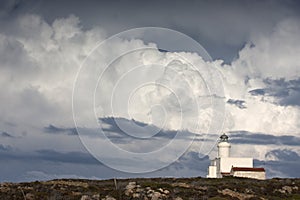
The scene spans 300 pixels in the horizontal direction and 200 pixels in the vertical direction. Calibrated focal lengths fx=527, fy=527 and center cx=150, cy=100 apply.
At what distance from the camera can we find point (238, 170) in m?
109

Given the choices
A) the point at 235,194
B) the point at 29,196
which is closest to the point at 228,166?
the point at 235,194

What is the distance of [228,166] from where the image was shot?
11256cm

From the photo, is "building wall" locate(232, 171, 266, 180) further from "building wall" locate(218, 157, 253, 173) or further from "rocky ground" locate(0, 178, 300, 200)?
"rocky ground" locate(0, 178, 300, 200)

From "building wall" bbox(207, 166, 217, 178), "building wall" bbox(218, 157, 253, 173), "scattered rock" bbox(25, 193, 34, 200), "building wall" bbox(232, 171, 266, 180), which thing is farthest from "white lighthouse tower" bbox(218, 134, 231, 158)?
"scattered rock" bbox(25, 193, 34, 200)

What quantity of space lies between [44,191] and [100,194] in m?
8.99

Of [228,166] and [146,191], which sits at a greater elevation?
[228,166]

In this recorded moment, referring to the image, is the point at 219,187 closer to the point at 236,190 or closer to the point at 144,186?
the point at 236,190

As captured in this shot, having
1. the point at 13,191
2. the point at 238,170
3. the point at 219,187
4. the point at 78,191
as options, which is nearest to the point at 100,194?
the point at 78,191

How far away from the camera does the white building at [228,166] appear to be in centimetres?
10856

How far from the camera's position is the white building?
108562 mm

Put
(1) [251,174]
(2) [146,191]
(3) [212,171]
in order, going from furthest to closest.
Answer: (3) [212,171], (1) [251,174], (2) [146,191]

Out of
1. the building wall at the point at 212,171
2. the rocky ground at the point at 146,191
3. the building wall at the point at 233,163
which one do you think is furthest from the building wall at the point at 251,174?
the rocky ground at the point at 146,191

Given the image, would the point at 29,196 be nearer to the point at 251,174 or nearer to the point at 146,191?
the point at 146,191

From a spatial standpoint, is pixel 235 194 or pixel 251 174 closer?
pixel 235 194
